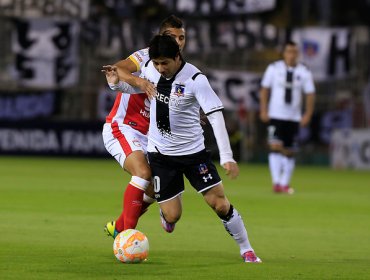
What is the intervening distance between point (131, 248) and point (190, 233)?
2.95 meters

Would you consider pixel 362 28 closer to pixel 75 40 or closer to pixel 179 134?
pixel 75 40

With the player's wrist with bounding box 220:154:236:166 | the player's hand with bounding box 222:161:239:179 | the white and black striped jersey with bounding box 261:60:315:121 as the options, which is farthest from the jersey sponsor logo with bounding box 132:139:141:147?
the white and black striped jersey with bounding box 261:60:315:121

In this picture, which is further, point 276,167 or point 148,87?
point 276,167

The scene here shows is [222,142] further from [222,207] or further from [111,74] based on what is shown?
[111,74]

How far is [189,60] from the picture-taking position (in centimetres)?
2897

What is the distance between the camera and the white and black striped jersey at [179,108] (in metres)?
9.86

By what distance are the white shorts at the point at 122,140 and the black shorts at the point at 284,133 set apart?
26.8ft

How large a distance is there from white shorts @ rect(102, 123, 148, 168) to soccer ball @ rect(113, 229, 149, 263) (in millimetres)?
1323

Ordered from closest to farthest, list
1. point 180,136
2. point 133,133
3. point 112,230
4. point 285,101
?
point 180,136 → point 112,230 → point 133,133 → point 285,101

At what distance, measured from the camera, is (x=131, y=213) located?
10.6 meters

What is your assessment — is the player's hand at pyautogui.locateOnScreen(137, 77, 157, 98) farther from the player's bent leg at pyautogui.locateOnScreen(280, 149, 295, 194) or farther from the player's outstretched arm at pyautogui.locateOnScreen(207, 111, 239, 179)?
the player's bent leg at pyautogui.locateOnScreen(280, 149, 295, 194)

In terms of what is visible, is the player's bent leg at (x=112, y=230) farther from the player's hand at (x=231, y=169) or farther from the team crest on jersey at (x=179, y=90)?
the player's hand at (x=231, y=169)

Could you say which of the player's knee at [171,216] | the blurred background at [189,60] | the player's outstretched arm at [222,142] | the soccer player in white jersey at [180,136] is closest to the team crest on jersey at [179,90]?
the soccer player in white jersey at [180,136]

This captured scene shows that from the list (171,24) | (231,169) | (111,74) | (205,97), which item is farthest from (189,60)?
(231,169)
